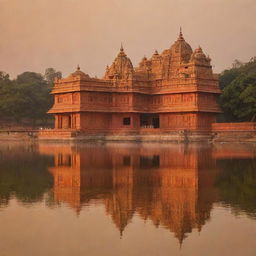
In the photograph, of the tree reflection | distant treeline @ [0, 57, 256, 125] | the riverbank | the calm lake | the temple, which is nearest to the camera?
the calm lake

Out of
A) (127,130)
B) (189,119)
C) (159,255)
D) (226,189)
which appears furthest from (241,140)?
(159,255)

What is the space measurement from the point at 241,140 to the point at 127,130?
1121 centimetres

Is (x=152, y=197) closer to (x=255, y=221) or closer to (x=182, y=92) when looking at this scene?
(x=255, y=221)

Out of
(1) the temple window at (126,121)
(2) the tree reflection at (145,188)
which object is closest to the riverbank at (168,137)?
(1) the temple window at (126,121)

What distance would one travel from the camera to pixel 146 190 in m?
14.7

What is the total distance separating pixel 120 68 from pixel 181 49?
6813 mm

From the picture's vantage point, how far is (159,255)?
326 inches

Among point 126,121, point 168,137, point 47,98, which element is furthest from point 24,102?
point 168,137

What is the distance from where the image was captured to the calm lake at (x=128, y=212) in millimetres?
8828

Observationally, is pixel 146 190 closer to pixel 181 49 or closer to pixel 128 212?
pixel 128 212

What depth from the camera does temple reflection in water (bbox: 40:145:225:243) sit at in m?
11.1

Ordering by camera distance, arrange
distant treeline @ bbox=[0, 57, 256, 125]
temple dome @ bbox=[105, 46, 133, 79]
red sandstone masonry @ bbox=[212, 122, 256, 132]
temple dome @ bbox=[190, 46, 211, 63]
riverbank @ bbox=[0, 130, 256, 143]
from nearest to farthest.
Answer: red sandstone masonry @ bbox=[212, 122, 256, 132] → riverbank @ bbox=[0, 130, 256, 143] → distant treeline @ bbox=[0, 57, 256, 125] → temple dome @ bbox=[190, 46, 211, 63] → temple dome @ bbox=[105, 46, 133, 79]

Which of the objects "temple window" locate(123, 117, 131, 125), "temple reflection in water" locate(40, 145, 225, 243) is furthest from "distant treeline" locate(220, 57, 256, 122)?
"temple reflection in water" locate(40, 145, 225, 243)

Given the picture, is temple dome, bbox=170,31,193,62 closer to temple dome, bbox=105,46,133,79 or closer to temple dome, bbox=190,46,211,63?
temple dome, bbox=190,46,211,63
